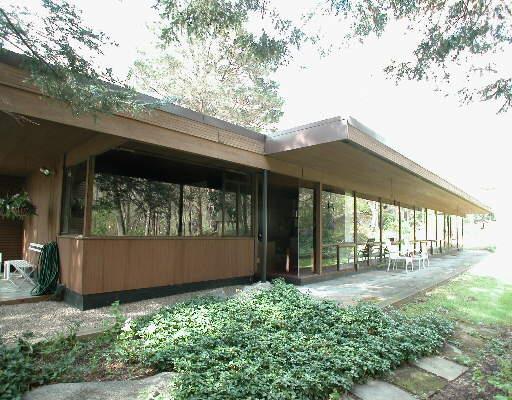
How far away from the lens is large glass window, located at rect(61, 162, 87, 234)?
542cm

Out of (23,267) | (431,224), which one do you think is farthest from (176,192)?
(431,224)

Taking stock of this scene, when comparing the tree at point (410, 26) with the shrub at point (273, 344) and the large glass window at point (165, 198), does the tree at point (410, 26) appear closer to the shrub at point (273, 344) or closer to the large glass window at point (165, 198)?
the large glass window at point (165, 198)

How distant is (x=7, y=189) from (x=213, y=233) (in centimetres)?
581

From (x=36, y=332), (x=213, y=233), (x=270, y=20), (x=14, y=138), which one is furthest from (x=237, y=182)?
(x=36, y=332)

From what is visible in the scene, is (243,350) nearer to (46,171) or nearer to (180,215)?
(180,215)

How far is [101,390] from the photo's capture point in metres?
2.51

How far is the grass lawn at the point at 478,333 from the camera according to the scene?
2.94 m

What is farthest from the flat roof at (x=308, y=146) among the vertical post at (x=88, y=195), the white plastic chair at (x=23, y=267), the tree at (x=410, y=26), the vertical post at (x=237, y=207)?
the white plastic chair at (x=23, y=267)

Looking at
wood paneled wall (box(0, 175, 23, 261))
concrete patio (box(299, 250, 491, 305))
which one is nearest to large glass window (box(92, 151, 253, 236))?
concrete patio (box(299, 250, 491, 305))

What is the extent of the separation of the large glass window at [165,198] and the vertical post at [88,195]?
73mm

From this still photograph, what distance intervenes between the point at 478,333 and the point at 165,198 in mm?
4906

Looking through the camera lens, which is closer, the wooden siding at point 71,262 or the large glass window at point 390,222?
the wooden siding at point 71,262

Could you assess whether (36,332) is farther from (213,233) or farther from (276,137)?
(276,137)

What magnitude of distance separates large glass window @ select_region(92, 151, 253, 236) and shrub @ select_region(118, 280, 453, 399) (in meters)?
1.89
